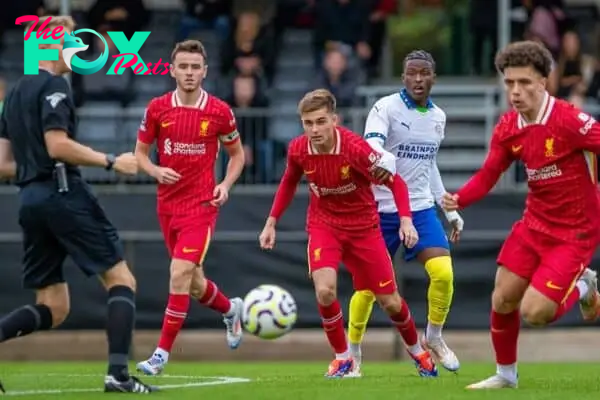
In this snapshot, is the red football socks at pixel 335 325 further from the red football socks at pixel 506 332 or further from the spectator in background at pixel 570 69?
the spectator in background at pixel 570 69

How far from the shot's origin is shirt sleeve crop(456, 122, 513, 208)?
34.0 ft

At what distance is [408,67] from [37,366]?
539 centimetres

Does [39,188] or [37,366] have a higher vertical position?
[39,188]

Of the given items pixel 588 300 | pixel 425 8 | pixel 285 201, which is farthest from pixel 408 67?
pixel 425 8

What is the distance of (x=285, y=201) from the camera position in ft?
39.8

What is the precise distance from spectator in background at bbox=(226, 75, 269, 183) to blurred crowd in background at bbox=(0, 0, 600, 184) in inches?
0.5

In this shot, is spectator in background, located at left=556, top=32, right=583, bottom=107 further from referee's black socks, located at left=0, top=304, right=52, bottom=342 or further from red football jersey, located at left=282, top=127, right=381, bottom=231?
referee's black socks, located at left=0, top=304, right=52, bottom=342

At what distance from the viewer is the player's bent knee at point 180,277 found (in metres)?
12.4

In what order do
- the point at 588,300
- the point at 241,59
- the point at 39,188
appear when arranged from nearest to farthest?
the point at 39,188, the point at 588,300, the point at 241,59

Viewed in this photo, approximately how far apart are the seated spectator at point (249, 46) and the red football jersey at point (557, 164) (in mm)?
10243

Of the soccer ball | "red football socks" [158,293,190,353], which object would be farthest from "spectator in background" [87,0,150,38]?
"red football socks" [158,293,190,353]

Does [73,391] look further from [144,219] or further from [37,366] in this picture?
[144,219]

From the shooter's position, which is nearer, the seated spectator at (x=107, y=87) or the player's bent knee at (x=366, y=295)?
the player's bent knee at (x=366, y=295)

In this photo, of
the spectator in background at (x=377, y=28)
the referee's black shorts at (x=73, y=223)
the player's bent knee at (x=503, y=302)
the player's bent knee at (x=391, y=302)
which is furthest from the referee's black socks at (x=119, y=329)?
the spectator in background at (x=377, y=28)
